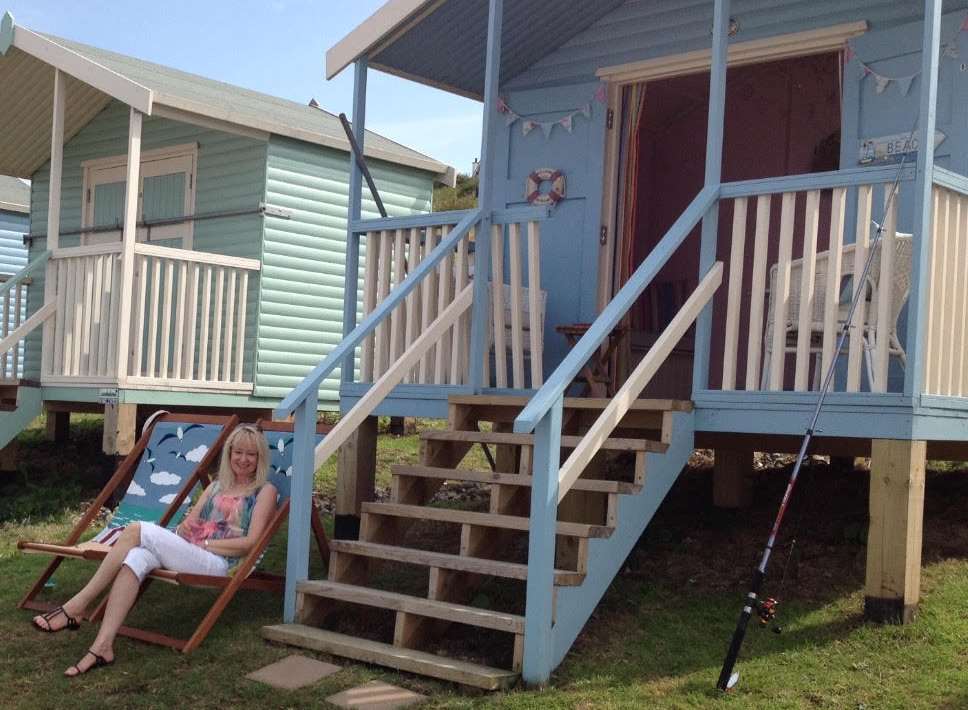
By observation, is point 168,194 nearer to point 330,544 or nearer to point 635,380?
point 330,544

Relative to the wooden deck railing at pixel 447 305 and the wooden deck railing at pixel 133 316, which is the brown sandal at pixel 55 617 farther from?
the wooden deck railing at pixel 133 316

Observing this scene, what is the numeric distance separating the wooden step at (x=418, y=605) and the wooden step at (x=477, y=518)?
1.29 ft

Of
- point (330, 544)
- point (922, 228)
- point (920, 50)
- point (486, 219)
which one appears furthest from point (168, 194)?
point (922, 228)

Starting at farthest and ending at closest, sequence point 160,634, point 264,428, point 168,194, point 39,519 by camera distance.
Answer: point 168,194
point 39,519
point 264,428
point 160,634

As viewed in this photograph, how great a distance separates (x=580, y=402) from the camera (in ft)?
19.8

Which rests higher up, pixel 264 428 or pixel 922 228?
pixel 922 228

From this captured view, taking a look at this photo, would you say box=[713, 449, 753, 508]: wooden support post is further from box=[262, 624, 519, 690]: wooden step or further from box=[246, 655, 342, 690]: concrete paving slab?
box=[246, 655, 342, 690]: concrete paving slab

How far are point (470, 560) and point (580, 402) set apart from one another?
1.07 metres

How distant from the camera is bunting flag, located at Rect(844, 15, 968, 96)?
6375 millimetres

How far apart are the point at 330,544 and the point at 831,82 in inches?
197

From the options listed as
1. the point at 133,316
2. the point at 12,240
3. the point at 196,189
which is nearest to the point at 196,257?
the point at 133,316

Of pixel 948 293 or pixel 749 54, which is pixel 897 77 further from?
pixel 948 293

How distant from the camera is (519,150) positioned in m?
8.32

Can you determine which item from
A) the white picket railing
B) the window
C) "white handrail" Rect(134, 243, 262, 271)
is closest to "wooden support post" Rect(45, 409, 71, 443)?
the window
